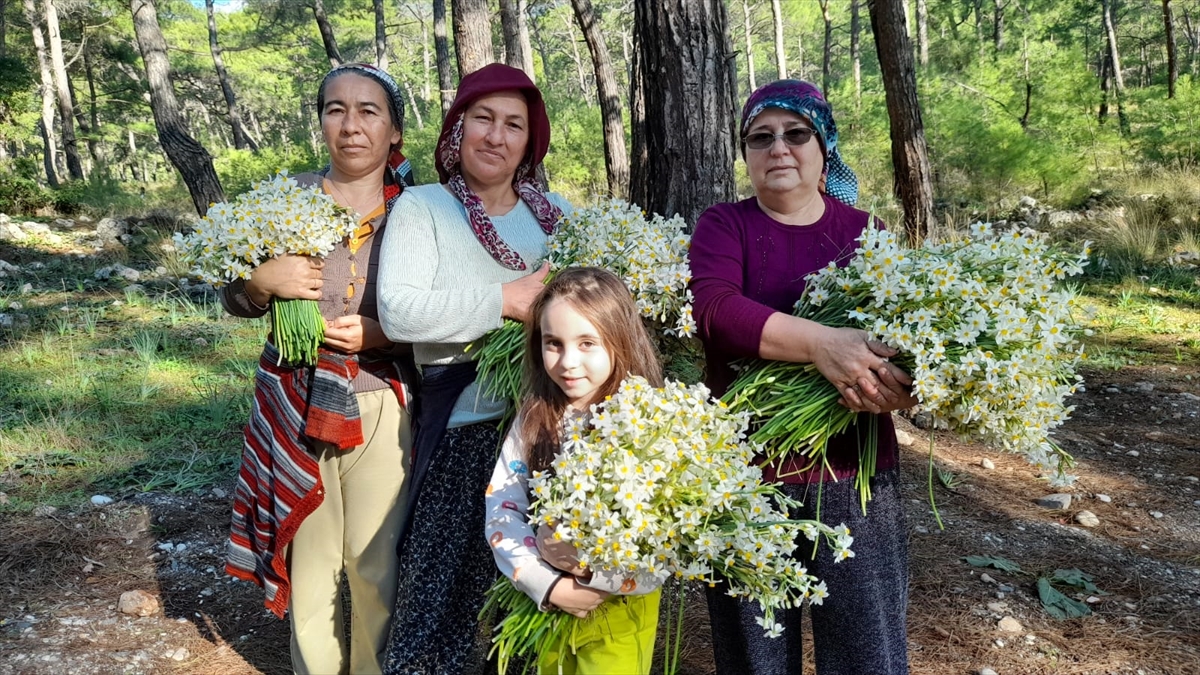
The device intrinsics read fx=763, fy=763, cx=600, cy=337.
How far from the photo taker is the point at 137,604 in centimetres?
322

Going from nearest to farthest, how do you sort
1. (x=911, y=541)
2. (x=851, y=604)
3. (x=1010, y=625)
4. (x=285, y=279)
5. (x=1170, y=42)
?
(x=851, y=604) → (x=285, y=279) → (x=1010, y=625) → (x=911, y=541) → (x=1170, y=42)

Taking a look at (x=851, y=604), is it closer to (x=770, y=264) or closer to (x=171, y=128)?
(x=770, y=264)

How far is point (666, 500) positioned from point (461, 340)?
0.76 m

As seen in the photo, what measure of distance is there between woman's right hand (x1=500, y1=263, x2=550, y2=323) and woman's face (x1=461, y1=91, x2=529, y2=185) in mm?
345

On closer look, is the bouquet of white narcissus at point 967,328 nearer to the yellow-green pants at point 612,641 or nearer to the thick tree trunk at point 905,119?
the yellow-green pants at point 612,641

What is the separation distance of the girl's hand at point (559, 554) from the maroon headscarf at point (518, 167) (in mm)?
801

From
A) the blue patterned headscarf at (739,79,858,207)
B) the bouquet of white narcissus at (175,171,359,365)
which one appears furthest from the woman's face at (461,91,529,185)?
the blue patterned headscarf at (739,79,858,207)

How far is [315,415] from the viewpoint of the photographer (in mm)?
2248

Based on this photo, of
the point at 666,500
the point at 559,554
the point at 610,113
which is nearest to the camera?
the point at 666,500

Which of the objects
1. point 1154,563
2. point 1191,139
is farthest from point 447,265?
point 1191,139

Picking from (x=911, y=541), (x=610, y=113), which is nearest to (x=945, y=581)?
(x=911, y=541)

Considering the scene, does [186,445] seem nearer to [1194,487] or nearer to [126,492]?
[126,492]

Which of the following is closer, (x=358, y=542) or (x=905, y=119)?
(x=358, y=542)

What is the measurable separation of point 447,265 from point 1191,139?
43.1 ft
